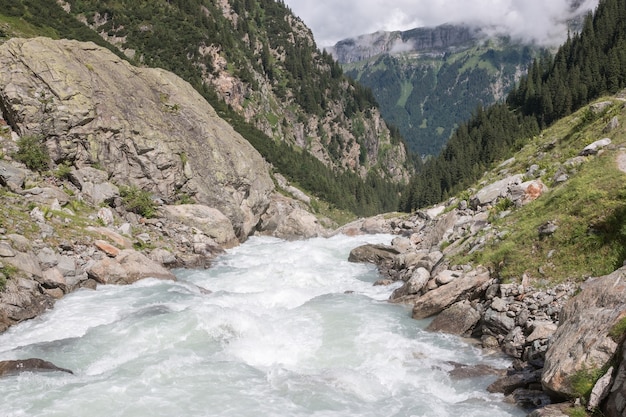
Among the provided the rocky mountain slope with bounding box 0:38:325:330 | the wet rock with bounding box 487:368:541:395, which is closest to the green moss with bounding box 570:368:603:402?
the wet rock with bounding box 487:368:541:395

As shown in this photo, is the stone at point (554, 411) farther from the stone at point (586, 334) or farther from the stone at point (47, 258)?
the stone at point (47, 258)

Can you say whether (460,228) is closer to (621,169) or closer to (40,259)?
(621,169)

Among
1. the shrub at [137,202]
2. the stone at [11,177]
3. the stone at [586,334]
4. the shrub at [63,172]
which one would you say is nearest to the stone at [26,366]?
the stone at [586,334]

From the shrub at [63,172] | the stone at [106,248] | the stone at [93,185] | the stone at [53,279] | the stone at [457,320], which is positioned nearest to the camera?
the stone at [457,320]

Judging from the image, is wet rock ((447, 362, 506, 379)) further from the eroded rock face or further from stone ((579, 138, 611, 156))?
the eroded rock face

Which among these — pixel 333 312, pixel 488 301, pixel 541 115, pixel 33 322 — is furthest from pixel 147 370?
pixel 541 115

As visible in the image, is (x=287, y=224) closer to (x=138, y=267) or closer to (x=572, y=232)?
(x=138, y=267)

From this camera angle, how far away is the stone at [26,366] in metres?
14.2

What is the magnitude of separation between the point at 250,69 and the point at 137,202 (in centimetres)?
12252

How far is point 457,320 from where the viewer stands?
61.6 feet

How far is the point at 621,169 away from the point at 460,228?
1049cm

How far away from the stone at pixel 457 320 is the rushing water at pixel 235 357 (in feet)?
2.28

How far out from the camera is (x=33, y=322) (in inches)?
734

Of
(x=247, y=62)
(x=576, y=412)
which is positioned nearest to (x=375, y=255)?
(x=576, y=412)
